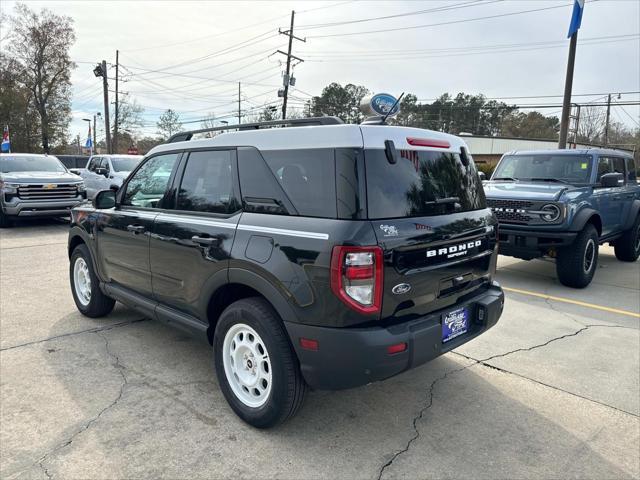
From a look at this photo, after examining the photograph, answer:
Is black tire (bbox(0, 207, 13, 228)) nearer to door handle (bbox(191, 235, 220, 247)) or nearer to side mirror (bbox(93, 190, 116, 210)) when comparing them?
side mirror (bbox(93, 190, 116, 210))

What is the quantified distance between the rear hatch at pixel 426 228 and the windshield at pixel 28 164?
40.3 ft

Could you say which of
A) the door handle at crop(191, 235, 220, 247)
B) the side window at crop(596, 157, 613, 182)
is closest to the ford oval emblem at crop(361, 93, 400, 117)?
the door handle at crop(191, 235, 220, 247)

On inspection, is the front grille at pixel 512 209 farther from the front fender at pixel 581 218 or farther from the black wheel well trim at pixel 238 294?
the black wheel well trim at pixel 238 294

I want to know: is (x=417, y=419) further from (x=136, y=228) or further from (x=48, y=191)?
(x=48, y=191)

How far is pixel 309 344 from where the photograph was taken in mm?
2523

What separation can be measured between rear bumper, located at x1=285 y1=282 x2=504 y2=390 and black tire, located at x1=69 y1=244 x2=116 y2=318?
2.96 m

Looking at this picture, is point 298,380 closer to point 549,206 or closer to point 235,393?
point 235,393

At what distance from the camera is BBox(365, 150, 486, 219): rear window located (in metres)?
2.57

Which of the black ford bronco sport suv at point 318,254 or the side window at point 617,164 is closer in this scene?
the black ford bronco sport suv at point 318,254

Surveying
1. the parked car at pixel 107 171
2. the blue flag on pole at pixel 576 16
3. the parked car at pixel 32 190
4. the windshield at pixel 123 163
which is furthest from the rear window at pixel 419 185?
the blue flag on pole at pixel 576 16

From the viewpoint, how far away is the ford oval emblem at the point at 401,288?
99.4 inches

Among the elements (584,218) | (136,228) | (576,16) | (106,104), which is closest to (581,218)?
(584,218)

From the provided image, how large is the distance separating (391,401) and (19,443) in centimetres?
240

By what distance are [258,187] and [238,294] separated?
0.76 metres
